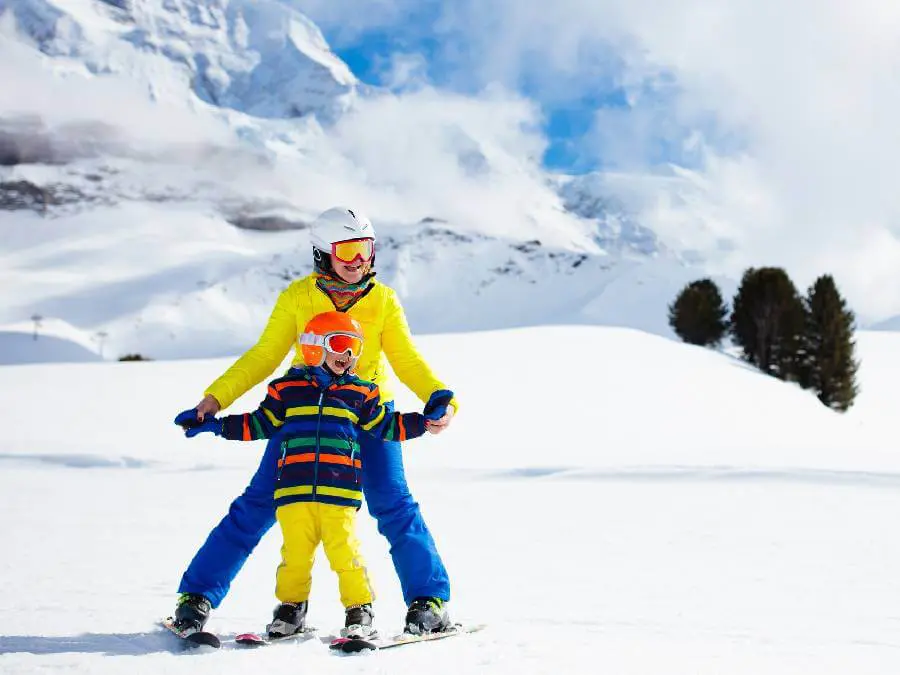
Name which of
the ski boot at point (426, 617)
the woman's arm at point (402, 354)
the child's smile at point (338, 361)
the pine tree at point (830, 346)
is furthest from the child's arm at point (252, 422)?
the pine tree at point (830, 346)

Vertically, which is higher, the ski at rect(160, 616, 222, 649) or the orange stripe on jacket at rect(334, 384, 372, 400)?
the orange stripe on jacket at rect(334, 384, 372, 400)

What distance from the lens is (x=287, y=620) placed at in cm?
359

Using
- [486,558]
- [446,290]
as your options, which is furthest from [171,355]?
[486,558]

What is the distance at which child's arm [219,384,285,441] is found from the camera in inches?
141

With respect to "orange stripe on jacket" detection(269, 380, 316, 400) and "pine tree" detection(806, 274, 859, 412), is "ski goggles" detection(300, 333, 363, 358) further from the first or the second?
"pine tree" detection(806, 274, 859, 412)

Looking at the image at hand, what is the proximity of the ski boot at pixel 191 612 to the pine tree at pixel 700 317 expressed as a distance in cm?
4460

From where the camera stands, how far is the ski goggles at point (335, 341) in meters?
3.62

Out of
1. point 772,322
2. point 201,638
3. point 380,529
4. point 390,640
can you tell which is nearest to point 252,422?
point 380,529

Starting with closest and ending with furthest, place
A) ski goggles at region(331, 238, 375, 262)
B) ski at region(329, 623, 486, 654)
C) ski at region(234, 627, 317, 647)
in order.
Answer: ski at region(329, 623, 486, 654) → ski at region(234, 627, 317, 647) → ski goggles at region(331, 238, 375, 262)

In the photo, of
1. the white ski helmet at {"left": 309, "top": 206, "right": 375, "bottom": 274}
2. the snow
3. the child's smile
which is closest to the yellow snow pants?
the snow

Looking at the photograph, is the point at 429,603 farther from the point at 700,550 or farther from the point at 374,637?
the point at 700,550

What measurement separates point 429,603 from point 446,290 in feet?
573

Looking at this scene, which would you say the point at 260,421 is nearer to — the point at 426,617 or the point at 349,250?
the point at 349,250

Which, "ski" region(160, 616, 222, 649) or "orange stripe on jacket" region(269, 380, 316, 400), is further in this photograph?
"orange stripe on jacket" region(269, 380, 316, 400)
